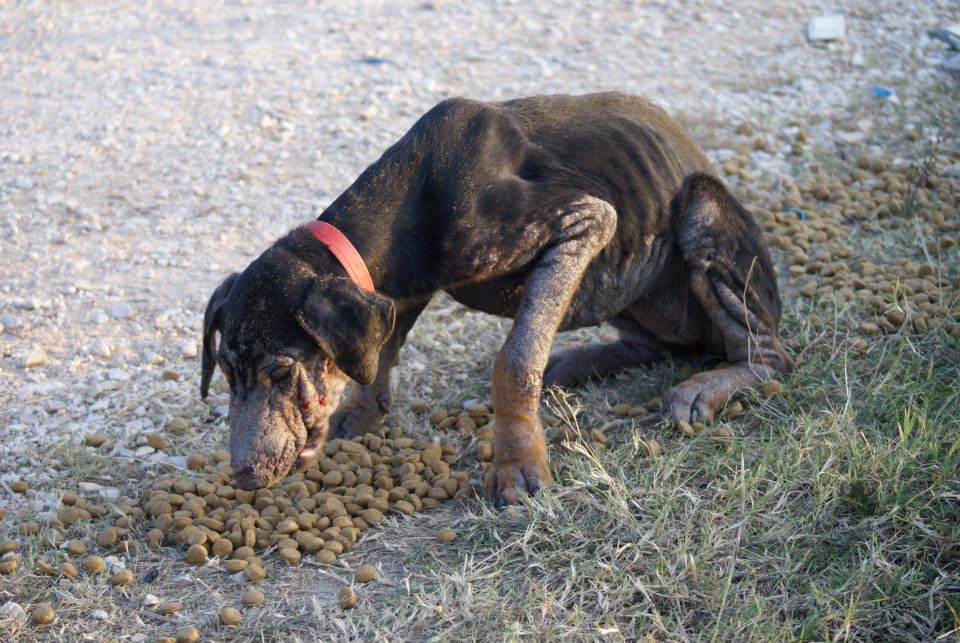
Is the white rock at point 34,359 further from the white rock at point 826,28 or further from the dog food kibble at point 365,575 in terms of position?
the white rock at point 826,28

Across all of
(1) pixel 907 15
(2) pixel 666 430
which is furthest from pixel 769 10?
(2) pixel 666 430

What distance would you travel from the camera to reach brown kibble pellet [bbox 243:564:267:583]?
442 cm

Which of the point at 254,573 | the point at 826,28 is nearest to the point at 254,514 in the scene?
the point at 254,573

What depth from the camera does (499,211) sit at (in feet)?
15.8

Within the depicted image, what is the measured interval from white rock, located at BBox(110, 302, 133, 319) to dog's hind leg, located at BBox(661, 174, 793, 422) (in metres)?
3.46

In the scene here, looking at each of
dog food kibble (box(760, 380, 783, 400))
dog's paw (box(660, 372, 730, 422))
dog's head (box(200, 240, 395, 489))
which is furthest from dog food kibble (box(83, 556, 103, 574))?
dog food kibble (box(760, 380, 783, 400))

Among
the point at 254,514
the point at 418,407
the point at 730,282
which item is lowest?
the point at 418,407

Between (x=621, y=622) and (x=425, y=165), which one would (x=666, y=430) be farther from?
(x=425, y=165)

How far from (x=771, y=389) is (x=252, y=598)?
2903 millimetres

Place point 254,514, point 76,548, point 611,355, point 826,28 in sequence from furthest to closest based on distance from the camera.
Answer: point 826,28 → point 611,355 → point 254,514 → point 76,548

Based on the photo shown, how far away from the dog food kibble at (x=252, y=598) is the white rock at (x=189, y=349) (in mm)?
2274

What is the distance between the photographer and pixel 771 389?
5.42 metres

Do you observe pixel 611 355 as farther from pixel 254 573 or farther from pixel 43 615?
pixel 43 615

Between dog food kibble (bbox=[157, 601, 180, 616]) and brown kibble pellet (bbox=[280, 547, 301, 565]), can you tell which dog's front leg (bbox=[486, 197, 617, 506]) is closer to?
brown kibble pellet (bbox=[280, 547, 301, 565])
